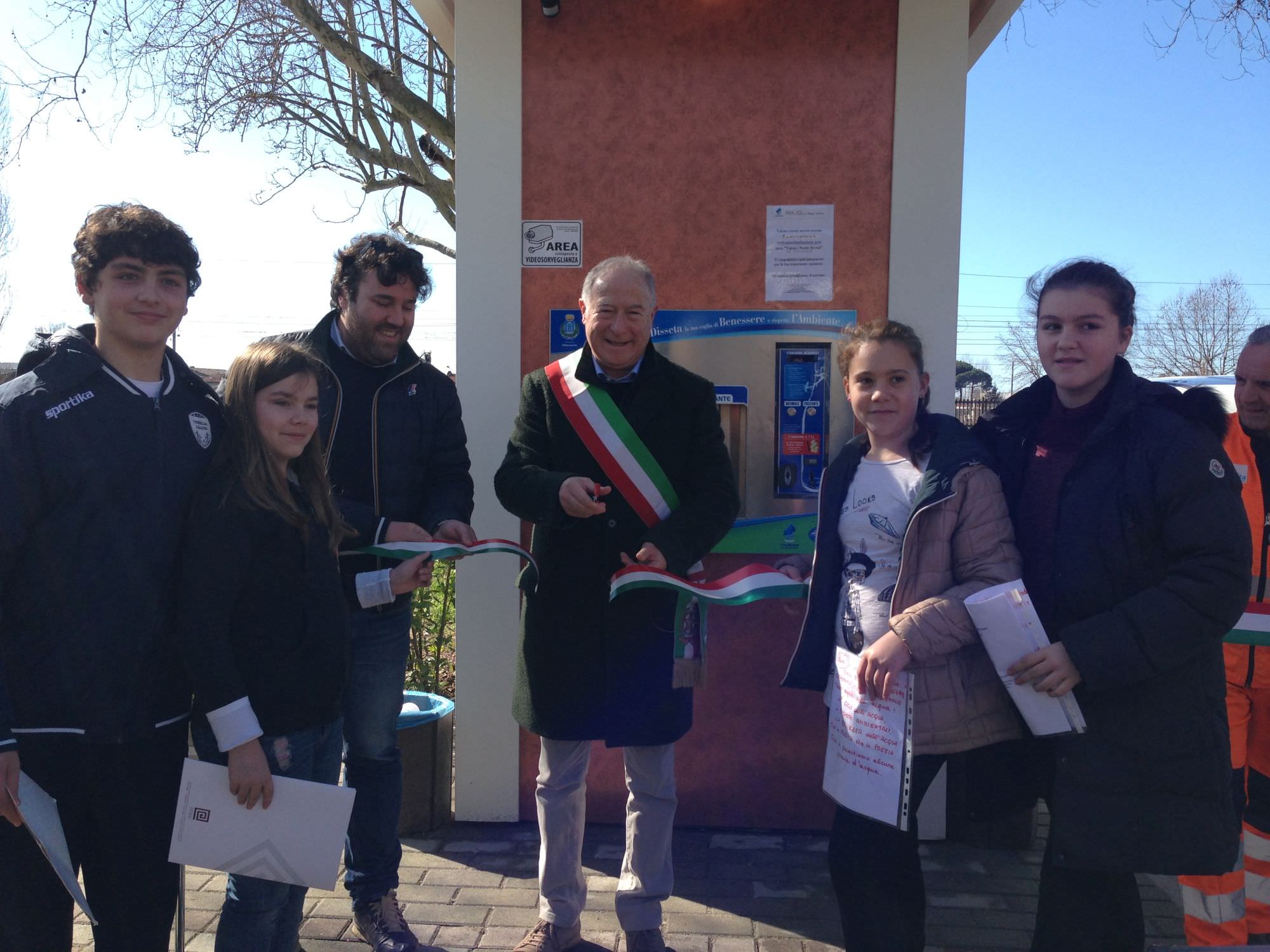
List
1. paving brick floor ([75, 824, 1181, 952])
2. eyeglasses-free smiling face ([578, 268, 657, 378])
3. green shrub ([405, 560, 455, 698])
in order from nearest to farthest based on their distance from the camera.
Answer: eyeglasses-free smiling face ([578, 268, 657, 378])
paving brick floor ([75, 824, 1181, 952])
green shrub ([405, 560, 455, 698])

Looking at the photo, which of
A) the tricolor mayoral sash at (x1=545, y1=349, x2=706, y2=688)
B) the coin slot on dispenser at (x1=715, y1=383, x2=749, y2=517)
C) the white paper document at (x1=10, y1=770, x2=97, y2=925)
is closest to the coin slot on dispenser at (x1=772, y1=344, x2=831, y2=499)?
the coin slot on dispenser at (x1=715, y1=383, x2=749, y2=517)

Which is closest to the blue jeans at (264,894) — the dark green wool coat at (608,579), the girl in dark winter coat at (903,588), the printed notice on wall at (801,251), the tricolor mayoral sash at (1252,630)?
the dark green wool coat at (608,579)

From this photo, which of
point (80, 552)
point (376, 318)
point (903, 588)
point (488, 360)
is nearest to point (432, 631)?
point (488, 360)

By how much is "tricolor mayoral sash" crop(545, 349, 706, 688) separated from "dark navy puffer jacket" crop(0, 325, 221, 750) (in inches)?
48.4

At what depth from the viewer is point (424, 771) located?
390cm

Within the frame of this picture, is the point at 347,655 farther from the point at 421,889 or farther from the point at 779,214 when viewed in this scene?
the point at 779,214

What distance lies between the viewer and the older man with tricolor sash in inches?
113

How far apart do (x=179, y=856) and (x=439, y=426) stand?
58.4 inches

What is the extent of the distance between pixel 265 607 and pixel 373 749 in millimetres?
965

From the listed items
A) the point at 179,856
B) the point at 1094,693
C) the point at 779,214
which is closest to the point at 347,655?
the point at 179,856

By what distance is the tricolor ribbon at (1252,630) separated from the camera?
2.71 m

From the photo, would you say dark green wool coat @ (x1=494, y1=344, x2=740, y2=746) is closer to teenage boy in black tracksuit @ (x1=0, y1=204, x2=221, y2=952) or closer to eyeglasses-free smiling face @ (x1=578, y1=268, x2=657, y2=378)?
eyeglasses-free smiling face @ (x1=578, y1=268, x2=657, y2=378)

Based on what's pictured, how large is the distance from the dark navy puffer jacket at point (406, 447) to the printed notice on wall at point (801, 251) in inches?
58.4

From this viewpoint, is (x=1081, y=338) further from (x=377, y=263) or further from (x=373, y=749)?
(x=373, y=749)
